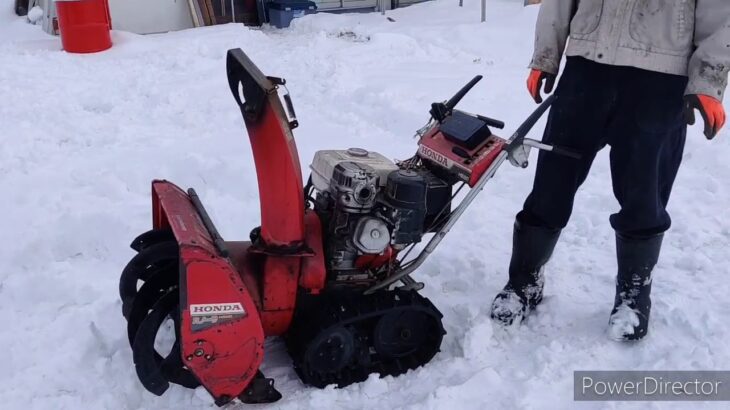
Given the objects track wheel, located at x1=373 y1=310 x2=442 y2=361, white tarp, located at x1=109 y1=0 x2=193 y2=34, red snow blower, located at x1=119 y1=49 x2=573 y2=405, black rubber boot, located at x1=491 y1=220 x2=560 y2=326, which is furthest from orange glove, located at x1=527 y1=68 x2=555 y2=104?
white tarp, located at x1=109 y1=0 x2=193 y2=34

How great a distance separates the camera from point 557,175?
2896 mm

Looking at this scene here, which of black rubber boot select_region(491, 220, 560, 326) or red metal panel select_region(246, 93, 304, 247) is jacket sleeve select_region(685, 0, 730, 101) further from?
red metal panel select_region(246, 93, 304, 247)

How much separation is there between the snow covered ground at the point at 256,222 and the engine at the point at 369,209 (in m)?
0.48

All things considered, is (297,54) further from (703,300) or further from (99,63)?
(703,300)

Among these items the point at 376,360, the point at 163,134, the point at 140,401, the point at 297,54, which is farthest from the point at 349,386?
the point at 297,54

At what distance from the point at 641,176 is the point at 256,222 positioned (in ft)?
7.04

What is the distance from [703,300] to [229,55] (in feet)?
7.72

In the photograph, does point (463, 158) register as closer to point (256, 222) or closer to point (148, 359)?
point (148, 359)

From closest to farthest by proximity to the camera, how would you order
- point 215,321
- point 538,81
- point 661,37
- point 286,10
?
point 215,321
point 661,37
point 538,81
point 286,10

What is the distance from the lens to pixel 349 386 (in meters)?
2.66

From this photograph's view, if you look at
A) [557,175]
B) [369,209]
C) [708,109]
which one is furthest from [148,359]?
[708,109]

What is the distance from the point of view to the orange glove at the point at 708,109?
240 cm

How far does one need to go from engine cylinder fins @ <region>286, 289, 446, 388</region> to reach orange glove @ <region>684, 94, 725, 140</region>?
1.22 meters

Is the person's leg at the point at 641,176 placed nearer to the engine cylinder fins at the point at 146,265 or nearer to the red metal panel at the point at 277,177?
the red metal panel at the point at 277,177
